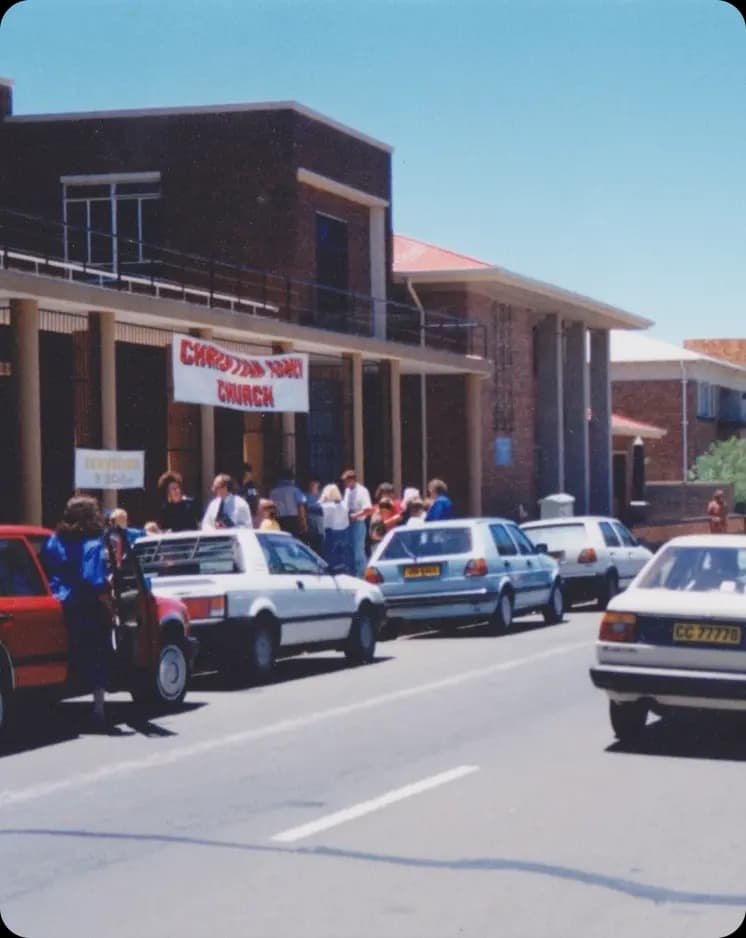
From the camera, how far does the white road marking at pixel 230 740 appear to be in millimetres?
9953

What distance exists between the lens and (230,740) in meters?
11.9

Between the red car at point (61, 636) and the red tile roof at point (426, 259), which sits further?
the red tile roof at point (426, 259)

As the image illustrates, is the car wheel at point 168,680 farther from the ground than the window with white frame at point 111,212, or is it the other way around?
the window with white frame at point 111,212

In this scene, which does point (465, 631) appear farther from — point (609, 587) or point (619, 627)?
point (619, 627)

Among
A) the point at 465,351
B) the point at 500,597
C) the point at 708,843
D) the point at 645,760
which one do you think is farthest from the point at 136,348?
the point at 708,843

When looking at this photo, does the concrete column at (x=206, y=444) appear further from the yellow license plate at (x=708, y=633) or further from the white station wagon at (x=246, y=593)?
the yellow license plate at (x=708, y=633)

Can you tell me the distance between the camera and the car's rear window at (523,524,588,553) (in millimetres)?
25531

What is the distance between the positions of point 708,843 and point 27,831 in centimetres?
345

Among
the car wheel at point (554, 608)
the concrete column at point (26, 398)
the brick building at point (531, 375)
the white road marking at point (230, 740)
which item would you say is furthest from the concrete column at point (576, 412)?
the white road marking at point (230, 740)

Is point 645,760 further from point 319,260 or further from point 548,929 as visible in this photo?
point 319,260

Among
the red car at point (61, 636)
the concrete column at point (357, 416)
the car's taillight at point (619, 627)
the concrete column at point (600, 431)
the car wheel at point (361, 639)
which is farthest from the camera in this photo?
the concrete column at point (600, 431)

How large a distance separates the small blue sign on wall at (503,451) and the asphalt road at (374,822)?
26.5 metres

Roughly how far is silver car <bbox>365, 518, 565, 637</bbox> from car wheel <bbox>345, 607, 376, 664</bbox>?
252 centimetres

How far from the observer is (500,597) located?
67.5 feet
